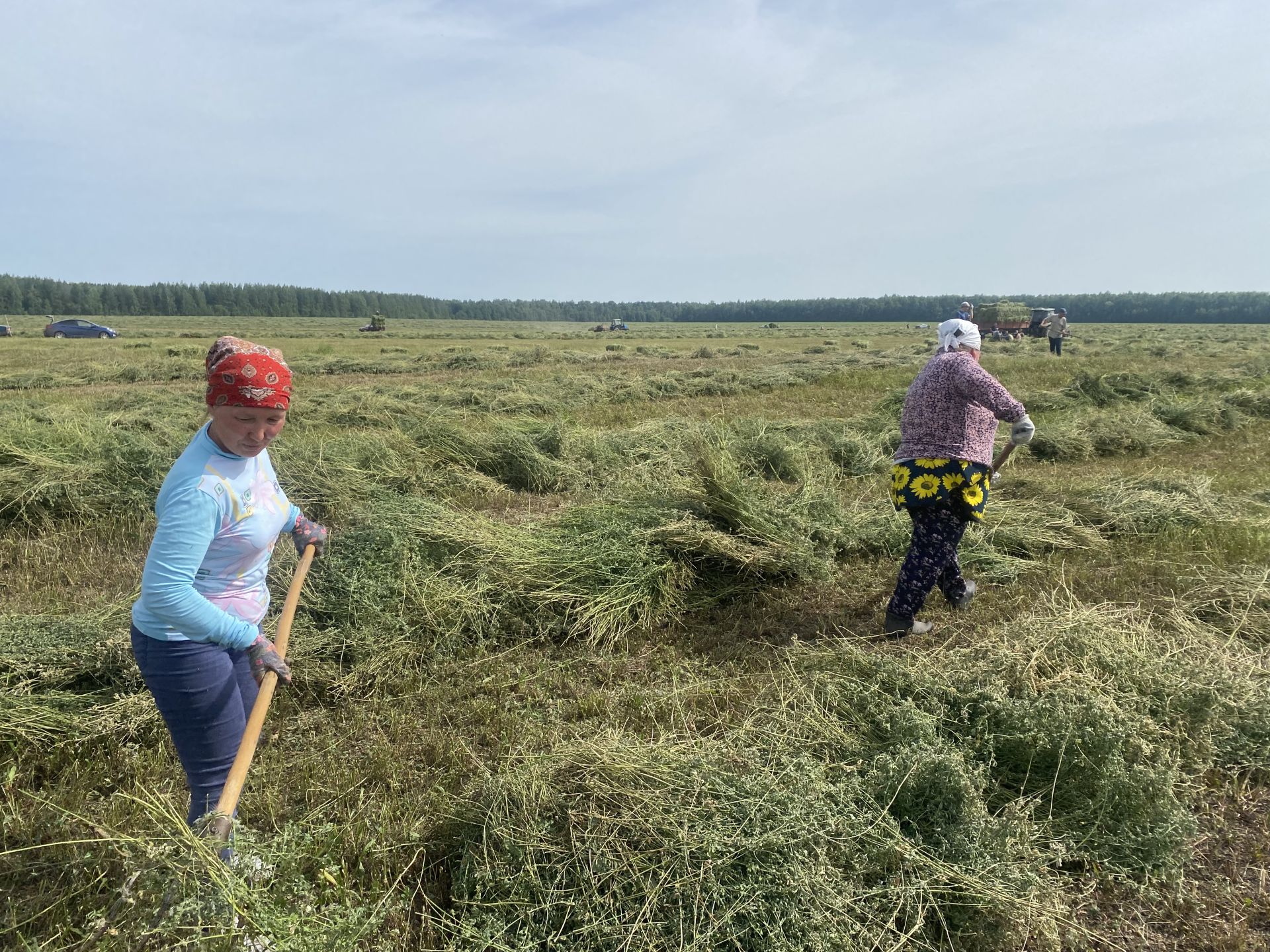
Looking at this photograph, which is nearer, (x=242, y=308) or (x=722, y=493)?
(x=722, y=493)

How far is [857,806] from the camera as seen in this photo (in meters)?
2.26

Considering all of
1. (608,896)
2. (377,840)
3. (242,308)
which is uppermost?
(242,308)

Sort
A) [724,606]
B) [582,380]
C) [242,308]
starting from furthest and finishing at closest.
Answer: [242,308], [582,380], [724,606]

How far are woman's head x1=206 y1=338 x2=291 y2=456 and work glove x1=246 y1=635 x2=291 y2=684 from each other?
54 centimetres

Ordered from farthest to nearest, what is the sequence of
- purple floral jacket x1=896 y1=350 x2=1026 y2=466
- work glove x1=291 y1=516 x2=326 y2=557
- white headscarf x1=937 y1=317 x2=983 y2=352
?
1. white headscarf x1=937 y1=317 x2=983 y2=352
2. purple floral jacket x1=896 y1=350 x2=1026 y2=466
3. work glove x1=291 y1=516 x2=326 y2=557

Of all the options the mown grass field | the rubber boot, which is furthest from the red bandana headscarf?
the rubber boot

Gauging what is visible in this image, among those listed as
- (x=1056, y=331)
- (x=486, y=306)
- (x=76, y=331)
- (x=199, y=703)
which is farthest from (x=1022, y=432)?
Result: (x=486, y=306)

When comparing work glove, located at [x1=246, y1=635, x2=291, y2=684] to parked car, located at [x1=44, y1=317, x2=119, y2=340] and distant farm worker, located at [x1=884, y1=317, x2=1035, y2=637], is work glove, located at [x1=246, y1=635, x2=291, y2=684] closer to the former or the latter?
distant farm worker, located at [x1=884, y1=317, x2=1035, y2=637]

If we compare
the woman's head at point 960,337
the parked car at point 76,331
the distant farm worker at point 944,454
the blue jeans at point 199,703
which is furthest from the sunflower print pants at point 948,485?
the parked car at point 76,331

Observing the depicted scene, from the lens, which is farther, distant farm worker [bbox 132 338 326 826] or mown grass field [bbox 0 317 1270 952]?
mown grass field [bbox 0 317 1270 952]

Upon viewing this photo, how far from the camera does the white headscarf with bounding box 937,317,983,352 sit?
3.75 meters

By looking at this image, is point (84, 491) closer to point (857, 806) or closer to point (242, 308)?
point (857, 806)

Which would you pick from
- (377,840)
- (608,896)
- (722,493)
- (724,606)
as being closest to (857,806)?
(608,896)

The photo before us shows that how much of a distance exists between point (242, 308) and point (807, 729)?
11627 cm
